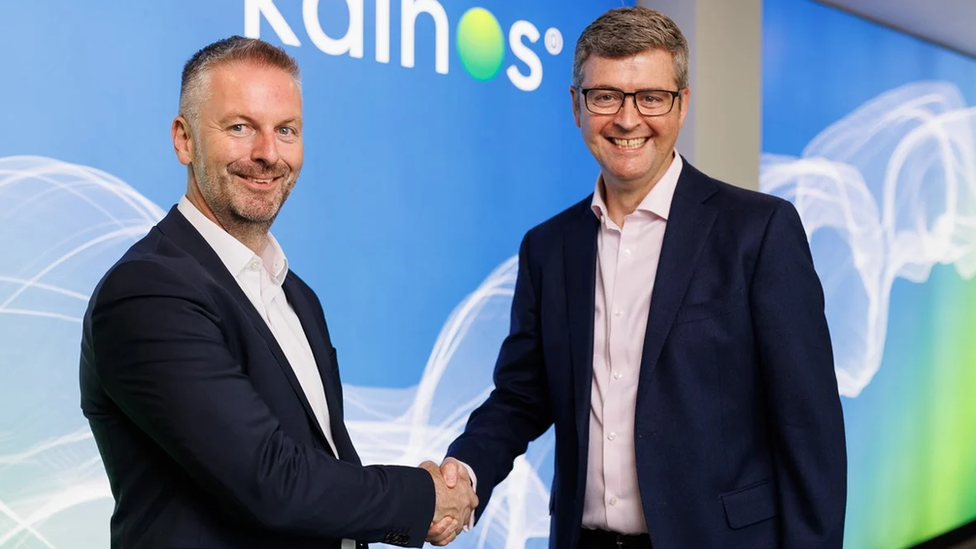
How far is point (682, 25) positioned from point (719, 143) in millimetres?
499

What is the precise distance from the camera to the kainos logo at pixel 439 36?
2.92m

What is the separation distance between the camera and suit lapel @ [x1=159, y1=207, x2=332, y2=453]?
65.6 inches

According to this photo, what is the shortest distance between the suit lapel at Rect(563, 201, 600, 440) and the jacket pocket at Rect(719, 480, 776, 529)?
31 cm

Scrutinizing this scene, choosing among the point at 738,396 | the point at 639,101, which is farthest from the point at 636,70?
the point at 738,396

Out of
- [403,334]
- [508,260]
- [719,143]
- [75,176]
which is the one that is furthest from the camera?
[719,143]

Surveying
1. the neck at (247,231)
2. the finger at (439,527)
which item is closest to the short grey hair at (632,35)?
the neck at (247,231)

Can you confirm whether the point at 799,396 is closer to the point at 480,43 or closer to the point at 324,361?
the point at 324,361

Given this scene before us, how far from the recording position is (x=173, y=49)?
8.84ft

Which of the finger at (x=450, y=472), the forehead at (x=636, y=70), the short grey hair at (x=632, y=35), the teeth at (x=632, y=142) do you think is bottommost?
the finger at (x=450, y=472)

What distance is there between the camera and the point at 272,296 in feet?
5.98

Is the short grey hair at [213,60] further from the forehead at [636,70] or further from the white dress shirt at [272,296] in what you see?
the forehead at [636,70]

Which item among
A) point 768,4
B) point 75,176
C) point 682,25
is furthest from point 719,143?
point 75,176

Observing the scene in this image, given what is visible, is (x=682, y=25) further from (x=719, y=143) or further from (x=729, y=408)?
(x=729, y=408)

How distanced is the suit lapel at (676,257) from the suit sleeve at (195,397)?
0.71m
